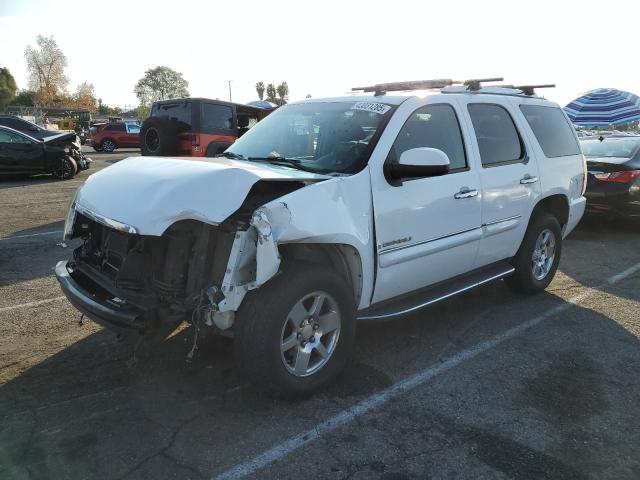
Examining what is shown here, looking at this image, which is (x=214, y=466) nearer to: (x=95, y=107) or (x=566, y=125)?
(x=566, y=125)

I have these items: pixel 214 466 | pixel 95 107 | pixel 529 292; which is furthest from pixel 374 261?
pixel 95 107

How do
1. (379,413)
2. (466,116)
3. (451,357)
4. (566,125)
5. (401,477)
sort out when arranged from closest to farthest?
(401,477)
(379,413)
(451,357)
(466,116)
(566,125)

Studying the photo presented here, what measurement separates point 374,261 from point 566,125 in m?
3.43

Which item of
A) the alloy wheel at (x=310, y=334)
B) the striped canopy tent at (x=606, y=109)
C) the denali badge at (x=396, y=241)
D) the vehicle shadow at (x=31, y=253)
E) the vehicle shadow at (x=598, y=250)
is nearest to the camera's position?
the alloy wheel at (x=310, y=334)

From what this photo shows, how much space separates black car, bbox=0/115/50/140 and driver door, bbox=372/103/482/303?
14004 millimetres

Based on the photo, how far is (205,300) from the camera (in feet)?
9.71

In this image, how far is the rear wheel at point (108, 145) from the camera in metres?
29.7

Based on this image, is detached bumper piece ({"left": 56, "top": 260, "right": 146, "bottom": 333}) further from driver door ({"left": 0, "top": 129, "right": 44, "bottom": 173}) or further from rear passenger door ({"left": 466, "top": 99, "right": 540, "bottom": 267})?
driver door ({"left": 0, "top": 129, "right": 44, "bottom": 173})

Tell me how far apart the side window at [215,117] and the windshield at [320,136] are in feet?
19.9

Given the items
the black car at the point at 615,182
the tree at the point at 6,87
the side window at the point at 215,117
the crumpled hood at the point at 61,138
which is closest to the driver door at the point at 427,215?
the black car at the point at 615,182

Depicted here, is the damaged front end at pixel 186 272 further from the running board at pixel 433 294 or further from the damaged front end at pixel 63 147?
the damaged front end at pixel 63 147

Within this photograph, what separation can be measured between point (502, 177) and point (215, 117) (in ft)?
23.8

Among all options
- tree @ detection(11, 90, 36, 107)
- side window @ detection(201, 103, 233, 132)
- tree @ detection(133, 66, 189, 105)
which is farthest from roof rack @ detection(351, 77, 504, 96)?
tree @ detection(133, 66, 189, 105)

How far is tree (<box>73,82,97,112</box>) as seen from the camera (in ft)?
292
